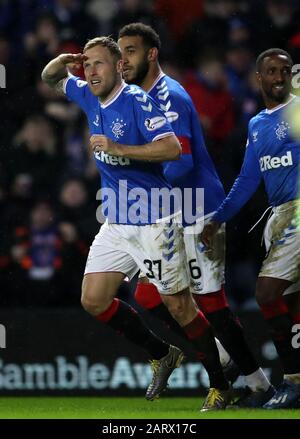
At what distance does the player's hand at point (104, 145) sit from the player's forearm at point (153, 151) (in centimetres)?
3

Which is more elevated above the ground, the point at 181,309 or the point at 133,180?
the point at 133,180

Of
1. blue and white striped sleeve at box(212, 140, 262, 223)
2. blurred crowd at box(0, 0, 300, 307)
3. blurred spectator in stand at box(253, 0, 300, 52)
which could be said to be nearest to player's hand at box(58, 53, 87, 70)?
blue and white striped sleeve at box(212, 140, 262, 223)

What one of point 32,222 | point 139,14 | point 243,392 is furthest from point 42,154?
point 243,392

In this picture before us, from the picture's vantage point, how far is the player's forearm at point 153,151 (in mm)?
7344

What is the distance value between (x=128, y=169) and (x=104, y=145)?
1.21 feet

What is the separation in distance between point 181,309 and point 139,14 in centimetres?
399

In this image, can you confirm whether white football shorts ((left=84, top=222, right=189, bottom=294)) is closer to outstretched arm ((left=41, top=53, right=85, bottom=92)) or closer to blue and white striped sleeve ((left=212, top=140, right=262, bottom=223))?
blue and white striped sleeve ((left=212, top=140, right=262, bottom=223))

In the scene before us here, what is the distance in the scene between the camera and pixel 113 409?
8094 mm

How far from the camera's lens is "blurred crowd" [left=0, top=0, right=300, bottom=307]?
32.4 ft

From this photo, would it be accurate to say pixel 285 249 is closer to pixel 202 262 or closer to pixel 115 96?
pixel 202 262

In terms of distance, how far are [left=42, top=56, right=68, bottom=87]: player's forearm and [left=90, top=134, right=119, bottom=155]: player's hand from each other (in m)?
0.92

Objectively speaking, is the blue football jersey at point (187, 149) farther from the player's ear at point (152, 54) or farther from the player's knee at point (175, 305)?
the player's knee at point (175, 305)
